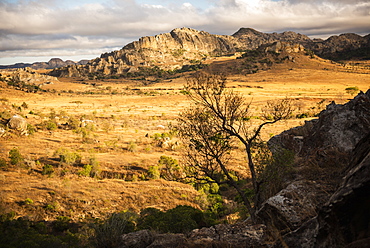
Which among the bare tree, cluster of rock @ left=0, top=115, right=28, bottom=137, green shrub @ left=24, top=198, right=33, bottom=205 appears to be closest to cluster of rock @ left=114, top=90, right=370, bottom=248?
the bare tree

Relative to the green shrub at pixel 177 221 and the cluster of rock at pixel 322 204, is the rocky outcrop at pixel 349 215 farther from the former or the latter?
the green shrub at pixel 177 221

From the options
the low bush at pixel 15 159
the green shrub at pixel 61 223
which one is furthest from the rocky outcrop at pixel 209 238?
the low bush at pixel 15 159

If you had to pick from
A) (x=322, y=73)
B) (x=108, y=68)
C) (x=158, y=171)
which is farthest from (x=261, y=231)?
(x=108, y=68)

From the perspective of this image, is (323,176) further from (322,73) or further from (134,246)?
(322,73)

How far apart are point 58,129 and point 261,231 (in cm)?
3054

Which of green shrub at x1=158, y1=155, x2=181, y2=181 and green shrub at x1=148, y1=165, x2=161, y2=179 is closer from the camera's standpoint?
green shrub at x1=148, y1=165, x2=161, y2=179

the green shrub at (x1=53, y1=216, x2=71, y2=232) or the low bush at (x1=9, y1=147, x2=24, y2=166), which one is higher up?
the low bush at (x1=9, y1=147, x2=24, y2=166)

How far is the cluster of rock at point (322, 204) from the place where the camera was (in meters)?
3.56

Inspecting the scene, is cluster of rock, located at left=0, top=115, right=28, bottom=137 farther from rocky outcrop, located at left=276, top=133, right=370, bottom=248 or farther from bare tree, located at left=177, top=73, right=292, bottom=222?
rocky outcrop, located at left=276, top=133, right=370, bottom=248

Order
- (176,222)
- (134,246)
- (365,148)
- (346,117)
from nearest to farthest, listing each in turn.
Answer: (365,148), (134,246), (346,117), (176,222)

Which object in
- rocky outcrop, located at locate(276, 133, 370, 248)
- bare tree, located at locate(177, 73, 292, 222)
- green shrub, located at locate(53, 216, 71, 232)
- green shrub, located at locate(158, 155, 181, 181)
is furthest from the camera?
green shrub, located at locate(158, 155, 181, 181)

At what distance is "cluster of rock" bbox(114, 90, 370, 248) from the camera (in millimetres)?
3561

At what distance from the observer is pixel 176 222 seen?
9.62 meters

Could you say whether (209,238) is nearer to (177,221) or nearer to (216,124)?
(177,221)
